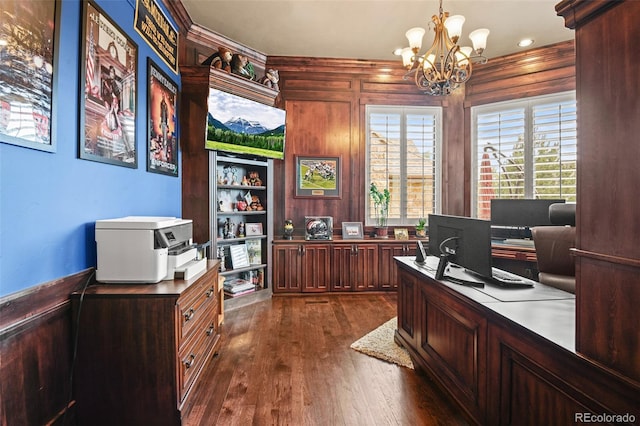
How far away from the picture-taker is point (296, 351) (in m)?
2.80

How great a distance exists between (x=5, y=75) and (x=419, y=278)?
104 inches

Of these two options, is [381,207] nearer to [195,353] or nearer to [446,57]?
[446,57]

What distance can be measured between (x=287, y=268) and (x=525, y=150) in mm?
3919

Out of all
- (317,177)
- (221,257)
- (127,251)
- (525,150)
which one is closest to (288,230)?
(317,177)

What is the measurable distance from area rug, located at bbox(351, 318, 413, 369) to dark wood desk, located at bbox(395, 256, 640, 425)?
0.24 meters

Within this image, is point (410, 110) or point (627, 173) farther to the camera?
Answer: point (410, 110)

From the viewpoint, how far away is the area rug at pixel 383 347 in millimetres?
2607

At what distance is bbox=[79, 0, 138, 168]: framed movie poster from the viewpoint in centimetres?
190

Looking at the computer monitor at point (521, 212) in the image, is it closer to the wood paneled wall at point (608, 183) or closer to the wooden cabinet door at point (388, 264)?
the wooden cabinet door at point (388, 264)

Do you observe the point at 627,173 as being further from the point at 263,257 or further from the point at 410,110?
the point at 410,110

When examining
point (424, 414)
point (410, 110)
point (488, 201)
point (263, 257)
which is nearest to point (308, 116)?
point (410, 110)

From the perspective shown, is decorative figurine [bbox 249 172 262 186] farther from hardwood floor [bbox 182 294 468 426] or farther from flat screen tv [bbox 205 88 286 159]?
hardwood floor [bbox 182 294 468 426]

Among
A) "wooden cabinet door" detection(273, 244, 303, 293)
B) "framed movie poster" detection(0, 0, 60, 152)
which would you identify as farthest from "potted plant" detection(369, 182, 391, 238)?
"framed movie poster" detection(0, 0, 60, 152)

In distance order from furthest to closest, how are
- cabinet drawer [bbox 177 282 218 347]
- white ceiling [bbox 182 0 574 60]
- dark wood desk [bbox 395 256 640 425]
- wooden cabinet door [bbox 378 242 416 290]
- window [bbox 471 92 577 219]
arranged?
wooden cabinet door [bbox 378 242 416 290] < window [bbox 471 92 577 219] < white ceiling [bbox 182 0 574 60] < cabinet drawer [bbox 177 282 218 347] < dark wood desk [bbox 395 256 640 425]
